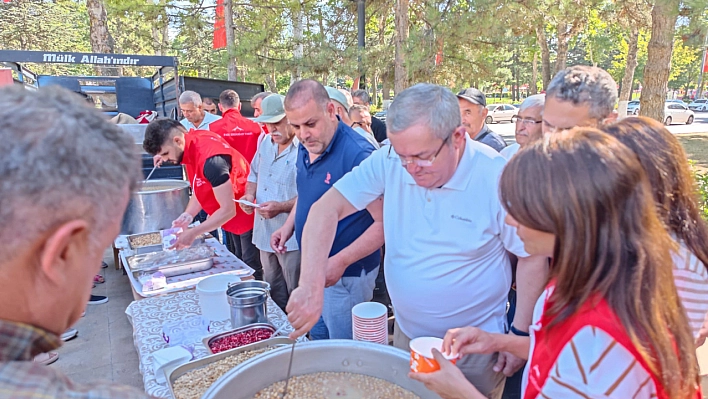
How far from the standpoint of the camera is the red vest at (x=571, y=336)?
0.69 m

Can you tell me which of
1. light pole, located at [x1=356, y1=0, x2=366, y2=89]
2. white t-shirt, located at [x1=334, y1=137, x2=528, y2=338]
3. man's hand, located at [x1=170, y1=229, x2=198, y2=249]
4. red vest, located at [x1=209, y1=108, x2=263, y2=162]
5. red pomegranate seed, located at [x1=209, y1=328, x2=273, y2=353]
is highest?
light pole, located at [x1=356, y1=0, x2=366, y2=89]

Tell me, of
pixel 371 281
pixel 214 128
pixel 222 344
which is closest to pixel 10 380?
pixel 222 344

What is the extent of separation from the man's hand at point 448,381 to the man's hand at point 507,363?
439 millimetres

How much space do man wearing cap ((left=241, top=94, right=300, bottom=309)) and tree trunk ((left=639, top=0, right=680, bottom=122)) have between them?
5.20 metres

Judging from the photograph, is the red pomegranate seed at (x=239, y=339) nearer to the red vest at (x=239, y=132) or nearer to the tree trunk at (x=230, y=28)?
the red vest at (x=239, y=132)

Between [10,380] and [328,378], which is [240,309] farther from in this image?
[10,380]

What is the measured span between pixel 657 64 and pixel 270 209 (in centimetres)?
611

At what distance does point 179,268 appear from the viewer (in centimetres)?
228

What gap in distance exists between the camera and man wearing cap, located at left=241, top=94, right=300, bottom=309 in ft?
8.66

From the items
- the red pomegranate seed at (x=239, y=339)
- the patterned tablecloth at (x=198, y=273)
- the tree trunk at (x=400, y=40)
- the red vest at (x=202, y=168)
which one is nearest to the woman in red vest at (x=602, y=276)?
the red pomegranate seed at (x=239, y=339)

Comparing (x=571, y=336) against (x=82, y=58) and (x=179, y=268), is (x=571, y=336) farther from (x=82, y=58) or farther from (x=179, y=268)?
(x=82, y=58)

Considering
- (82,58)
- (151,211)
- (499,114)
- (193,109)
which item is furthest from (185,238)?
(499,114)

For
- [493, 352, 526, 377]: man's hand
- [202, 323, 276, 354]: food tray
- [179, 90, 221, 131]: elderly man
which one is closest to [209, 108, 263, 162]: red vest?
[179, 90, 221, 131]: elderly man

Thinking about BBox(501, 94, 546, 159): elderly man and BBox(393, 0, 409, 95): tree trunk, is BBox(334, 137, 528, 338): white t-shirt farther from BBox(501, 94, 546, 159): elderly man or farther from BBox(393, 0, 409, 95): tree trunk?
BBox(393, 0, 409, 95): tree trunk
